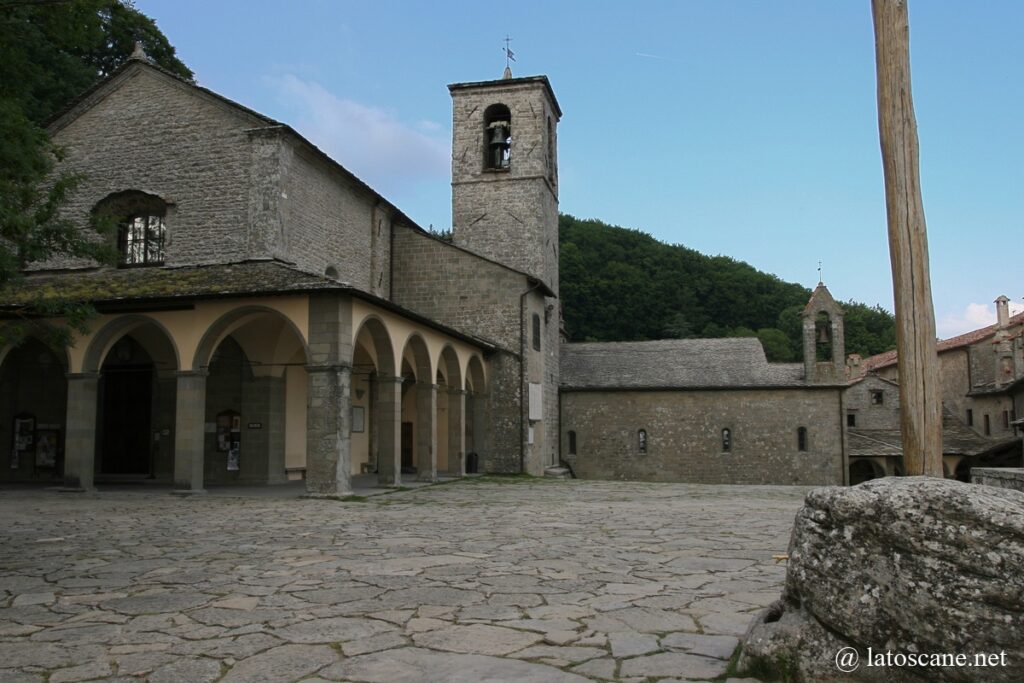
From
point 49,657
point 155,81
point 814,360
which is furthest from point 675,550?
point 814,360

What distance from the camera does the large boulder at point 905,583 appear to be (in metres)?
3.00

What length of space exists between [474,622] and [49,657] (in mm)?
2327

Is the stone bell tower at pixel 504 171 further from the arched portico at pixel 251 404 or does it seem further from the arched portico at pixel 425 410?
the arched portico at pixel 251 404

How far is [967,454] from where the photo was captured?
115 ft

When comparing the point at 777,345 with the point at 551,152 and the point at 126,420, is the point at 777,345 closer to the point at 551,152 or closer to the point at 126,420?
the point at 551,152

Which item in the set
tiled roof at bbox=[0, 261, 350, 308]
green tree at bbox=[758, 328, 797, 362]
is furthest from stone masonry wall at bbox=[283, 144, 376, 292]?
green tree at bbox=[758, 328, 797, 362]

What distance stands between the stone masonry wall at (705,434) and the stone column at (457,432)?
11017 millimetres

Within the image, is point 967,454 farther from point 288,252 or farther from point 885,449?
point 288,252

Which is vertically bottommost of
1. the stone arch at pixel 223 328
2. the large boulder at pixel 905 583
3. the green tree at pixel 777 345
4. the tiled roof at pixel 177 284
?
the large boulder at pixel 905 583

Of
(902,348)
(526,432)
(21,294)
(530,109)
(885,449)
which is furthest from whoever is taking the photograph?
(885,449)

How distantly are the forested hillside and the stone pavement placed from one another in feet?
161

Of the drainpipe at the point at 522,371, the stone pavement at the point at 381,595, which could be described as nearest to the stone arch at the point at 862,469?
the drainpipe at the point at 522,371

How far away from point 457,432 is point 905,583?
17889 millimetres

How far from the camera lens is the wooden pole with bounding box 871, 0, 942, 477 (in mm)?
5715
